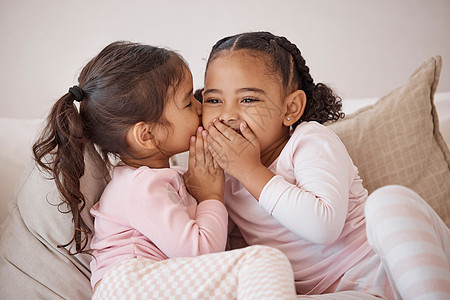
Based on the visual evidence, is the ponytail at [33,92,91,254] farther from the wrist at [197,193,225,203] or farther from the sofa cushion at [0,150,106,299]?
the wrist at [197,193,225,203]

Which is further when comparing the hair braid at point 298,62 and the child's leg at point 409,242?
the hair braid at point 298,62

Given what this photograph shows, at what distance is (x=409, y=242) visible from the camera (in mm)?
722

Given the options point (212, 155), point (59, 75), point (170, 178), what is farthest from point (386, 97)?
point (59, 75)

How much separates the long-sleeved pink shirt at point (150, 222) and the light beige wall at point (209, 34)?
983 millimetres

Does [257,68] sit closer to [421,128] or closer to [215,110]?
[215,110]

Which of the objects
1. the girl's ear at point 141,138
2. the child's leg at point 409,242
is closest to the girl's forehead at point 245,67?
the girl's ear at point 141,138

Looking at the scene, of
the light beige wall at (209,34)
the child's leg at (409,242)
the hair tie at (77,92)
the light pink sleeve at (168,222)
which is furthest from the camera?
the light beige wall at (209,34)

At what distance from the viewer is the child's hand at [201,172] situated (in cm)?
112

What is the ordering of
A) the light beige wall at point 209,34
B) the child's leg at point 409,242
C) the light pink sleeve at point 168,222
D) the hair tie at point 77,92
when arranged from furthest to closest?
the light beige wall at point 209,34 < the hair tie at point 77,92 < the light pink sleeve at point 168,222 < the child's leg at point 409,242

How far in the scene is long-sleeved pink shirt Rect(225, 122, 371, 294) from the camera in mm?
950

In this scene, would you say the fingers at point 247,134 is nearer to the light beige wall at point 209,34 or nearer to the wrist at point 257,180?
the wrist at point 257,180

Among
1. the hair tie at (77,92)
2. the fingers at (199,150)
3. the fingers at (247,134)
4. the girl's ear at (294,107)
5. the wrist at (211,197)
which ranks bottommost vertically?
the wrist at (211,197)

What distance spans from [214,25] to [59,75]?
2.33 ft


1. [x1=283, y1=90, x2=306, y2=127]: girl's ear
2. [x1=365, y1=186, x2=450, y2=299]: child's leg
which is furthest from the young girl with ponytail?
[x1=365, y1=186, x2=450, y2=299]: child's leg
